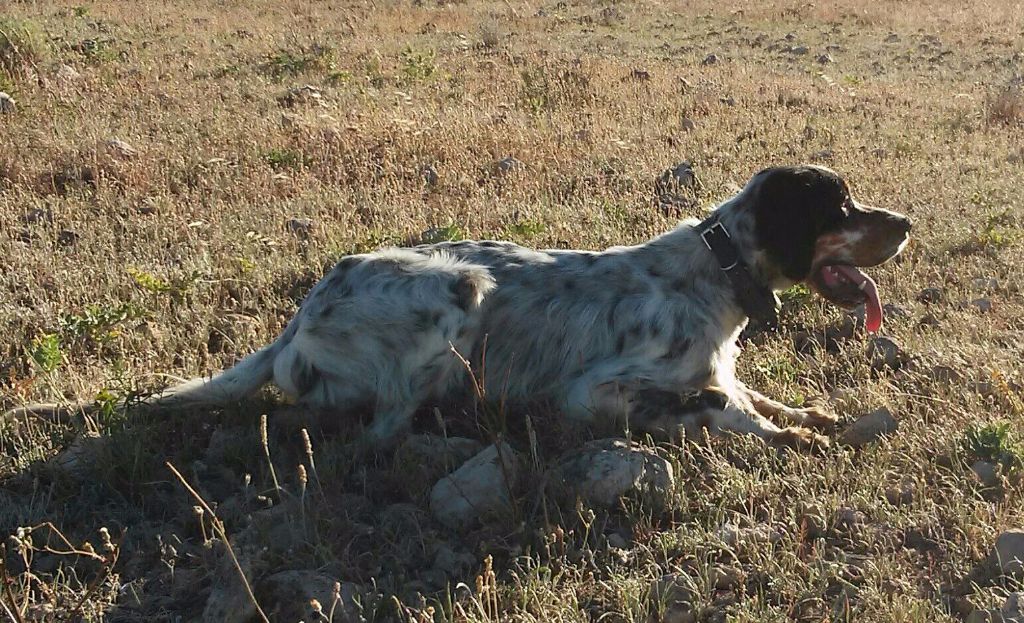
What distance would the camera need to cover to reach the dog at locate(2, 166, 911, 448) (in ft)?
13.1

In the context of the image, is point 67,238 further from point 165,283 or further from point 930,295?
point 930,295

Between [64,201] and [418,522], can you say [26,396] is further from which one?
[64,201]

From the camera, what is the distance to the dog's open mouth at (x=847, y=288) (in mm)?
4477

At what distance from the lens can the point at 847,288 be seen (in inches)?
177

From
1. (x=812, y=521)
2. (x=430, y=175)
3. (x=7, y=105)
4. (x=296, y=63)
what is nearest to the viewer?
(x=812, y=521)

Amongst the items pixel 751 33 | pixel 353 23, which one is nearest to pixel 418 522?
pixel 353 23

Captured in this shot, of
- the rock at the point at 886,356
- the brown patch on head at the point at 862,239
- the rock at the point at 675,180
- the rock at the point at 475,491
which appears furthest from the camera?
the rock at the point at 675,180

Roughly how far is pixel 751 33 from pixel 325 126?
11.9 meters

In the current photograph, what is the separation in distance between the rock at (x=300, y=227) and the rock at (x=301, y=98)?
3301mm

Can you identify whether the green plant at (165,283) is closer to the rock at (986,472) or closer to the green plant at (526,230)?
the green plant at (526,230)

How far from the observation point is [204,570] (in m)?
3.07

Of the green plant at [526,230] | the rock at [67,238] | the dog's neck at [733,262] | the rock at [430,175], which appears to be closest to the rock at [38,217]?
the rock at [67,238]

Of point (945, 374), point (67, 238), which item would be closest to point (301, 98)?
point (67, 238)

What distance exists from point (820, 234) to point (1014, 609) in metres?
2.05
